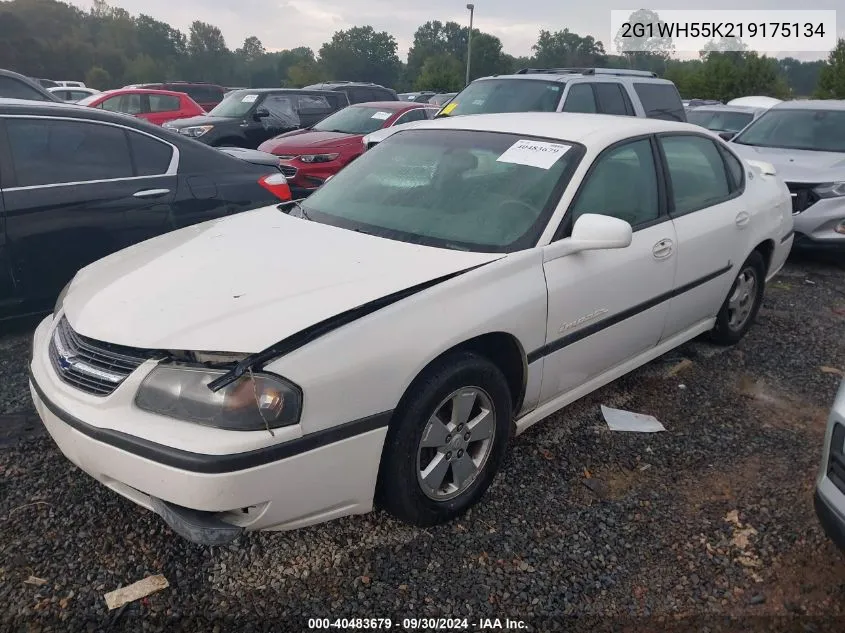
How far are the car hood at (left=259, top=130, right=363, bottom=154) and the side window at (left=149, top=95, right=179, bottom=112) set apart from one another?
6.40m

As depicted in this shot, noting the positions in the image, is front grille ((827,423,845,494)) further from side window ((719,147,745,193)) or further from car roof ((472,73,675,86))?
car roof ((472,73,675,86))

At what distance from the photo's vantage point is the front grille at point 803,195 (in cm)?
646

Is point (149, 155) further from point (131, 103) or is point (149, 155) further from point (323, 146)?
point (131, 103)

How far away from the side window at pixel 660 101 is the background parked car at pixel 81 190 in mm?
5778

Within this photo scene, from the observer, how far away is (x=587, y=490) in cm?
296

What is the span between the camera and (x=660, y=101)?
877 cm

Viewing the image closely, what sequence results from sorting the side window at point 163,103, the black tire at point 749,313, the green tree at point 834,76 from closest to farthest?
the black tire at point 749,313 → the side window at point 163,103 → the green tree at point 834,76

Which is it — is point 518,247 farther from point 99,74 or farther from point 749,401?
point 99,74

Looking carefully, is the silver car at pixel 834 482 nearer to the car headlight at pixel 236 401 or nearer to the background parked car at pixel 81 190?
the car headlight at pixel 236 401

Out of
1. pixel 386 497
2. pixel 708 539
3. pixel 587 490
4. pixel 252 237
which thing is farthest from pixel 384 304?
pixel 708 539

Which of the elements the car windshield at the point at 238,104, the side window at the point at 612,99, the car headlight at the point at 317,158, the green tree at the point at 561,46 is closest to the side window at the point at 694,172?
the side window at the point at 612,99

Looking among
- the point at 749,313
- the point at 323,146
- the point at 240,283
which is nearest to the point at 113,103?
the point at 323,146

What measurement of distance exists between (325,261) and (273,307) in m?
0.44

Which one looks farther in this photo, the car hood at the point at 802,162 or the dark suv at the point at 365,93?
the dark suv at the point at 365,93
